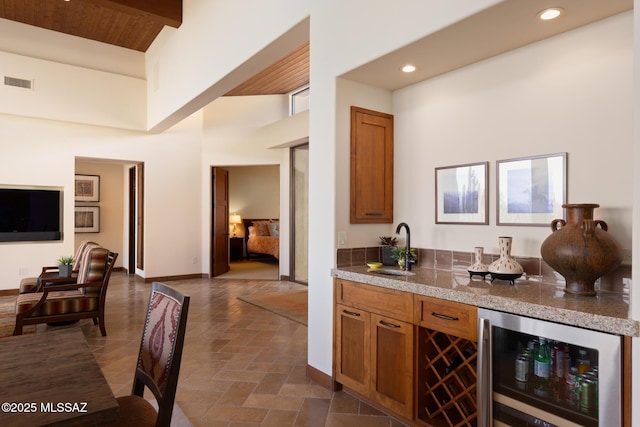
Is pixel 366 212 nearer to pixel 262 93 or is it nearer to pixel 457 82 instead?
pixel 457 82

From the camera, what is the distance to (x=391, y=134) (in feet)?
11.0

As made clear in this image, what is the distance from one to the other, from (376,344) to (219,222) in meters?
6.13

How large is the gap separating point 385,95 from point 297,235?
4.61 meters

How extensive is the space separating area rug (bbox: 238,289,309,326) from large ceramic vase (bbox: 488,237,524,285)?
2.75m

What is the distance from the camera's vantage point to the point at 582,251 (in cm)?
191

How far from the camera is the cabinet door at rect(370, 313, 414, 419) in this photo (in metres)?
2.37

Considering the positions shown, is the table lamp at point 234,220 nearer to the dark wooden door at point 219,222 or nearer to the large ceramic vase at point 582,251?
the dark wooden door at point 219,222

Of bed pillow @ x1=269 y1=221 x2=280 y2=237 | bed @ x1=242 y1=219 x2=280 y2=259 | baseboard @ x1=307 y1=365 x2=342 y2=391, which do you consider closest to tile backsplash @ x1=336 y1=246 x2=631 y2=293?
baseboard @ x1=307 y1=365 x2=342 y2=391

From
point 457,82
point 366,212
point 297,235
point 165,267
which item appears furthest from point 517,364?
point 165,267

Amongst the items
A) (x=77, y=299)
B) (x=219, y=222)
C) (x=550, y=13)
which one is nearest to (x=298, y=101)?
(x=219, y=222)

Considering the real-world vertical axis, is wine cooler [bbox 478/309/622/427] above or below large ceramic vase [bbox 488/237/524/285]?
below

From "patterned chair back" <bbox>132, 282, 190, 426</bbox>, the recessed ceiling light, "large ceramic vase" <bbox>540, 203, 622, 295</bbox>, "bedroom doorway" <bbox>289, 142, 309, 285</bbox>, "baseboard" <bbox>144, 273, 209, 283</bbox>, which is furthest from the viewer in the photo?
"bedroom doorway" <bbox>289, 142, 309, 285</bbox>

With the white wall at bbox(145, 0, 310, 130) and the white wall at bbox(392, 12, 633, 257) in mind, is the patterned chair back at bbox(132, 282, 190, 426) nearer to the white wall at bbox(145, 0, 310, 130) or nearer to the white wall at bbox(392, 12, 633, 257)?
the white wall at bbox(392, 12, 633, 257)

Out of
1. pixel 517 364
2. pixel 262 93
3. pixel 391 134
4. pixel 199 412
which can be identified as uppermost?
pixel 262 93
